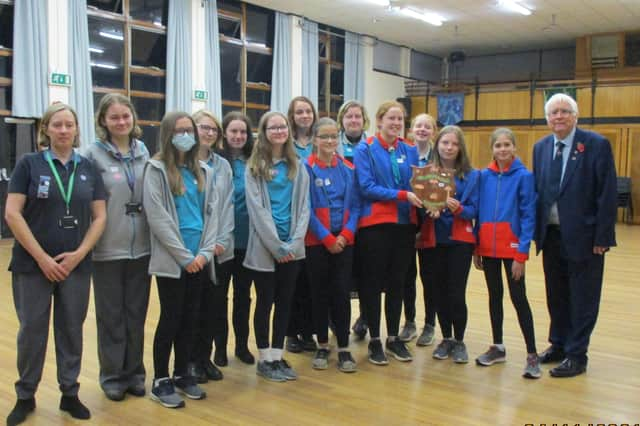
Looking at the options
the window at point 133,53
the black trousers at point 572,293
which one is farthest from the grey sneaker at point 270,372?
the window at point 133,53

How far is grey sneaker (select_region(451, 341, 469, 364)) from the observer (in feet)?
11.9

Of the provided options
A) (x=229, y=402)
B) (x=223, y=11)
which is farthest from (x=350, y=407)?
(x=223, y=11)

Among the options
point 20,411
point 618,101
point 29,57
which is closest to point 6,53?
point 29,57

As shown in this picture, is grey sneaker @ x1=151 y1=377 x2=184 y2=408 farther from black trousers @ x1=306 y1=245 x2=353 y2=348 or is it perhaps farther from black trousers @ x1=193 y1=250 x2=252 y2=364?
black trousers @ x1=306 y1=245 x2=353 y2=348

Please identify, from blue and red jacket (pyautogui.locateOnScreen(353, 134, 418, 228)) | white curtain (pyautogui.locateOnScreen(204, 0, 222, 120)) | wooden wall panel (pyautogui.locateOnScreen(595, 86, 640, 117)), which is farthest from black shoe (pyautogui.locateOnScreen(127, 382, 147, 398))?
wooden wall panel (pyautogui.locateOnScreen(595, 86, 640, 117))

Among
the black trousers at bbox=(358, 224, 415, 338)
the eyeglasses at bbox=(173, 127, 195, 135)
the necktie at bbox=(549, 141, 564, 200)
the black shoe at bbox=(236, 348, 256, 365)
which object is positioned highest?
the eyeglasses at bbox=(173, 127, 195, 135)

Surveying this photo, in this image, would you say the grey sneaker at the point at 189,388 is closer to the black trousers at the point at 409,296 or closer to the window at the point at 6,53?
the black trousers at the point at 409,296

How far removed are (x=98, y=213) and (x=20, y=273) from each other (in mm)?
411

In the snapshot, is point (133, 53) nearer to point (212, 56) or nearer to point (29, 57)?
point (212, 56)

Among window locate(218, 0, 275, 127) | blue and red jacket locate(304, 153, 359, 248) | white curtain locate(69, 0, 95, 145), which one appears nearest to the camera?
blue and red jacket locate(304, 153, 359, 248)

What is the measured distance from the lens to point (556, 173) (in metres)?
3.46

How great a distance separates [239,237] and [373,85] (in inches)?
487

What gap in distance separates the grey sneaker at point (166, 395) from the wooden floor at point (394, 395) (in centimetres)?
4

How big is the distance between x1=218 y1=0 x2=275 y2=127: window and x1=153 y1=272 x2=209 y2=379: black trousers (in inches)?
367
